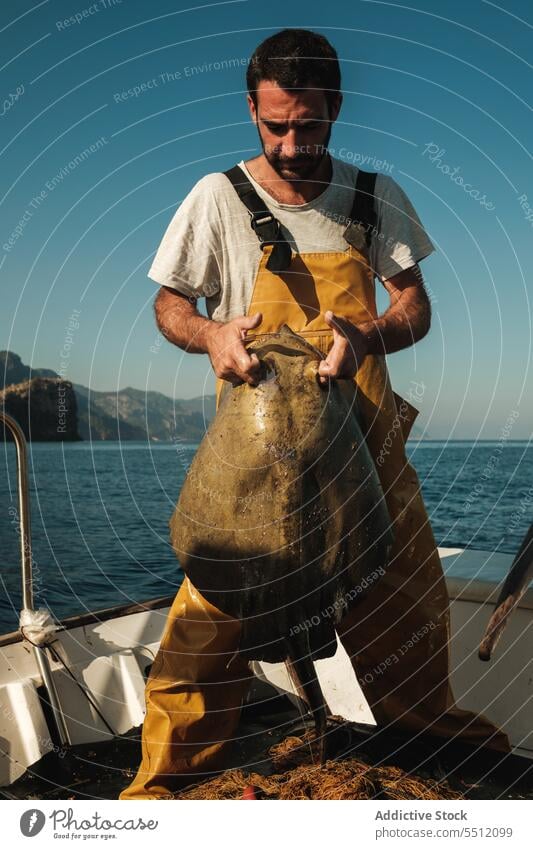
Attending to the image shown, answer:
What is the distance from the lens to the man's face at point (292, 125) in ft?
10.4

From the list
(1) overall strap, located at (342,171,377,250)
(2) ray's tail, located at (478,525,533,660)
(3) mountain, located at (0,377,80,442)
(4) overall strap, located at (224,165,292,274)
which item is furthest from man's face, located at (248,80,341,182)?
(2) ray's tail, located at (478,525,533,660)

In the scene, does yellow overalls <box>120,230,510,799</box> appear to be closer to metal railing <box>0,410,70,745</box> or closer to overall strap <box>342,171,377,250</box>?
→ overall strap <box>342,171,377,250</box>

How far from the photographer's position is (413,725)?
4.27 m

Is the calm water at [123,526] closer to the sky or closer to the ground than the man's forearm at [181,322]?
closer to the ground

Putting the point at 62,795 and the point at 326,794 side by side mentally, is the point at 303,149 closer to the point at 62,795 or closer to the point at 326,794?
the point at 326,794

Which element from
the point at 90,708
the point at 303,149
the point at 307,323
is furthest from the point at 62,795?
the point at 303,149

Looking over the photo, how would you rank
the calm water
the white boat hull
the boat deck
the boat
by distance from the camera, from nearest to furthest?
1. the boat deck
2. the boat
3. the white boat hull
4. the calm water

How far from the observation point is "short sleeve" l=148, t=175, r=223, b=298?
355 centimetres

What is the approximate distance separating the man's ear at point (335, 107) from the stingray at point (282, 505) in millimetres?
1088

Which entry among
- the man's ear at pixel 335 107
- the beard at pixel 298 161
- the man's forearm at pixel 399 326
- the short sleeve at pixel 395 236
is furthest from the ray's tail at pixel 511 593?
the man's ear at pixel 335 107

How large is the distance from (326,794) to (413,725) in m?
0.69

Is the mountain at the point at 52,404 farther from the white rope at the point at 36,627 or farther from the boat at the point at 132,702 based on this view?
the white rope at the point at 36,627
